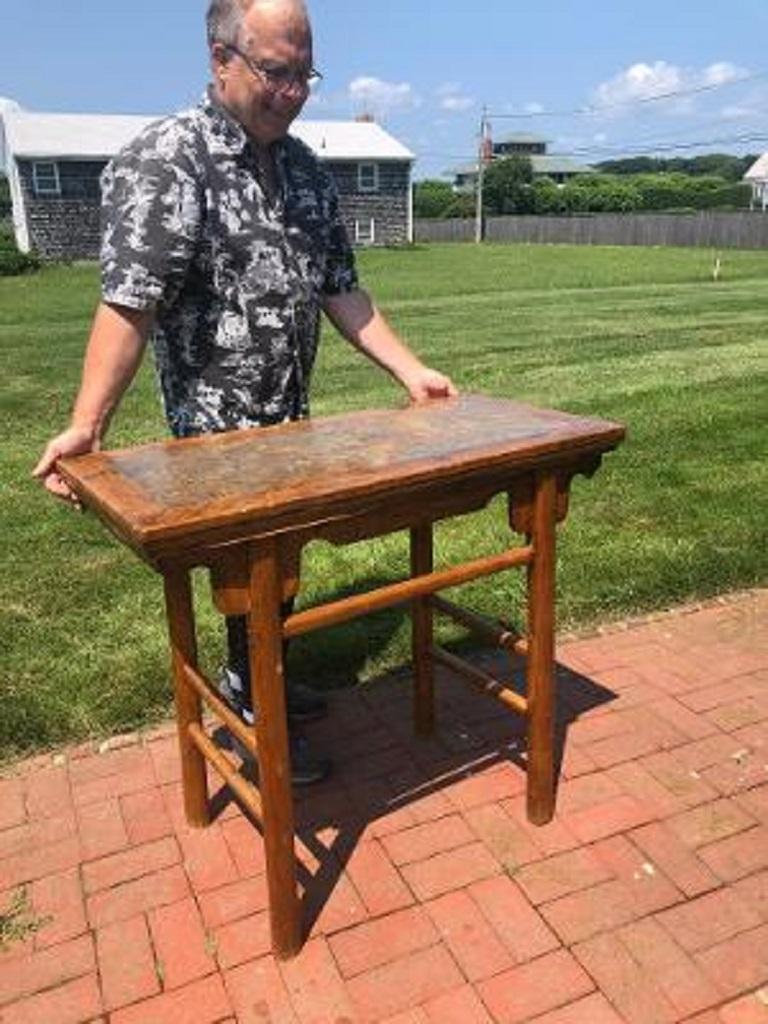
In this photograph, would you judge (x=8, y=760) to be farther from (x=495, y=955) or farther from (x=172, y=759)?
(x=495, y=955)

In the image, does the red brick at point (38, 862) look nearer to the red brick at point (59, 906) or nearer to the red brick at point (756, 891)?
the red brick at point (59, 906)

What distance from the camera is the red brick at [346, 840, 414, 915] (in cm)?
270

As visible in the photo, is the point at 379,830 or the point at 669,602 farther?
the point at 669,602

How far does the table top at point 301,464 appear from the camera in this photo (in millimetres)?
2100

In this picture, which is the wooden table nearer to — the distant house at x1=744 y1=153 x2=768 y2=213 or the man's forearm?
the man's forearm

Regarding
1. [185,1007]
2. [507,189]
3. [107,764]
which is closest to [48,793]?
[107,764]

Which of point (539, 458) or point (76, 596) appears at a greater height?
point (539, 458)

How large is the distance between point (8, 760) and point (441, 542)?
2.51 m

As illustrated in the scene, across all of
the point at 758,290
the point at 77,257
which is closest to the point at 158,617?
the point at 758,290

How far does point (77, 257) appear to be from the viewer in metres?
38.9

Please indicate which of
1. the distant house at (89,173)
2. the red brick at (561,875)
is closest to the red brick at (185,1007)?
the red brick at (561,875)

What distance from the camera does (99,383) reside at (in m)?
2.61

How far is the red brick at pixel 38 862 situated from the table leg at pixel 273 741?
2.45 feet

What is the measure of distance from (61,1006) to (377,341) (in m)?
2.04
